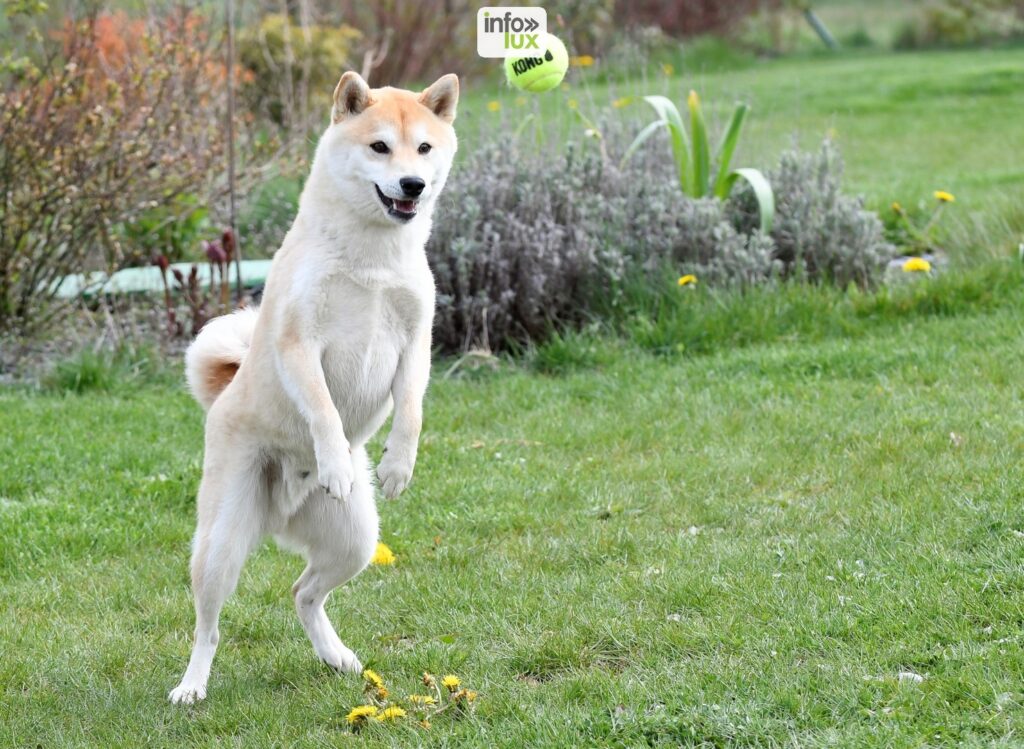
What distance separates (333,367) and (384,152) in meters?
0.63

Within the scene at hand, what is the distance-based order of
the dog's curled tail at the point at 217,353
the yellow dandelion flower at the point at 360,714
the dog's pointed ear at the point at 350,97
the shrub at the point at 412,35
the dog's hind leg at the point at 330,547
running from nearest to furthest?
the yellow dandelion flower at the point at 360,714, the dog's pointed ear at the point at 350,97, the dog's hind leg at the point at 330,547, the dog's curled tail at the point at 217,353, the shrub at the point at 412,35

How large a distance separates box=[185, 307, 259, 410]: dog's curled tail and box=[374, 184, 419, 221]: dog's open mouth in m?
0.75

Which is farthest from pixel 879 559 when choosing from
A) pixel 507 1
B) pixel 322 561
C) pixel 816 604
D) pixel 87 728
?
pixel 507 1

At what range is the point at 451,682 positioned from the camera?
11.6ft

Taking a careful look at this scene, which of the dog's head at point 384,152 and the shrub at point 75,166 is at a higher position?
the dog's head at point 384,152

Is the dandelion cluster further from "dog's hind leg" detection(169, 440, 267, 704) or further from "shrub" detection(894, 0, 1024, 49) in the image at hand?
"shrub" detection(894, 0, 1024, 49)

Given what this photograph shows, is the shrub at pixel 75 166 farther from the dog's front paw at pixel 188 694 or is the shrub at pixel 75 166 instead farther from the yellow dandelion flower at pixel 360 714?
the yellow dandelion flower at pixel 360 714

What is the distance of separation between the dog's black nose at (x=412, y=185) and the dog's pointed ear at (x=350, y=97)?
0.34m

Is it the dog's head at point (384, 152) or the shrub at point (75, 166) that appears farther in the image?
the shrub at point (75, 166)

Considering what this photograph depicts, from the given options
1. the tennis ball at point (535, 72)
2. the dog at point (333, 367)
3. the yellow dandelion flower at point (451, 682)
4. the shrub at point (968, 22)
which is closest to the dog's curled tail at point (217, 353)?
the dog at point (333, 367)

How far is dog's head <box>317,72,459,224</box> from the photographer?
3.75 metres

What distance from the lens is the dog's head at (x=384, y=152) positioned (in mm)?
3746


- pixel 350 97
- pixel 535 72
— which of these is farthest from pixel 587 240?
A: pixel 350 97

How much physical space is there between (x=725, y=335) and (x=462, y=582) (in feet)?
9.84
